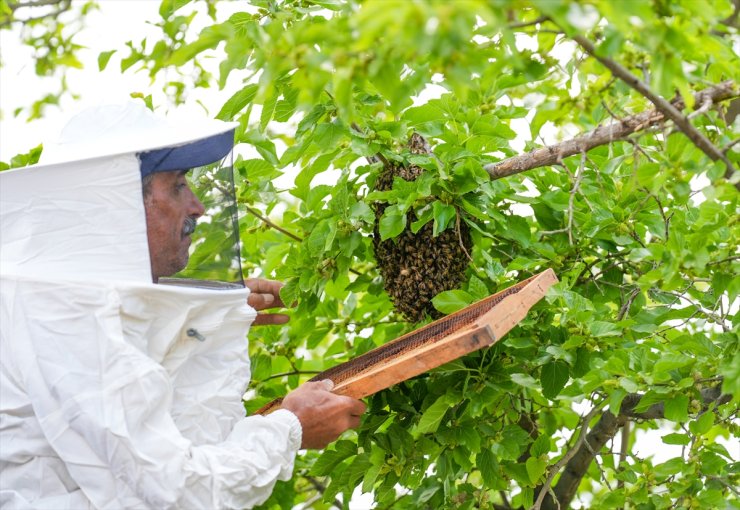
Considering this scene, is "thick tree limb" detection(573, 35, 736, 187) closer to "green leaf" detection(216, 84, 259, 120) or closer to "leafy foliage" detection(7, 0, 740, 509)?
"leafy foliage" detection(7, 0, 740, 509)

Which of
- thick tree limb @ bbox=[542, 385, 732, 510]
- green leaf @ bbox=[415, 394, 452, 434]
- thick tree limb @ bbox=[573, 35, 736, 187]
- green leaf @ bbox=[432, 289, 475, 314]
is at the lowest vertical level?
thick tree limb @ bbox=[542, 385, 732, 510]

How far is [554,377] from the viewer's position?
2.76 metres

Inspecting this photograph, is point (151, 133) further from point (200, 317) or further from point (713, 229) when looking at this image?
point (713, 229)

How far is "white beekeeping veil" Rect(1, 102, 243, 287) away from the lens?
96.3 inches

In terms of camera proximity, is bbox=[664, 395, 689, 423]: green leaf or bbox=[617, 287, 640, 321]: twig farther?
bbox=[617, 287, 640, 321]: twig

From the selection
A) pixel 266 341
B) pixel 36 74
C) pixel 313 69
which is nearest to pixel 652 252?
pixel 313 69

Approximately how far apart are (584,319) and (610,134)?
0.54 meters

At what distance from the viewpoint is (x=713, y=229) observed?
235 centimetres

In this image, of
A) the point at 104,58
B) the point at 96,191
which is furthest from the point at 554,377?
the point at 104,58

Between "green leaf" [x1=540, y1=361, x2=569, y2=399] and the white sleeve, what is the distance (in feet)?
2.88

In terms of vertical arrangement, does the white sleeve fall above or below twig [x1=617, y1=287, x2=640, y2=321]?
above

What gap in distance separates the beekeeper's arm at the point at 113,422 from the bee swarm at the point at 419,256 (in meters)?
0.75

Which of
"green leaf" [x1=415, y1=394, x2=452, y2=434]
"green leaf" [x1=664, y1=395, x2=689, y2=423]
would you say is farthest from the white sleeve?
"green leaf" [x1=664, y1=395, x2=689, y2=423]

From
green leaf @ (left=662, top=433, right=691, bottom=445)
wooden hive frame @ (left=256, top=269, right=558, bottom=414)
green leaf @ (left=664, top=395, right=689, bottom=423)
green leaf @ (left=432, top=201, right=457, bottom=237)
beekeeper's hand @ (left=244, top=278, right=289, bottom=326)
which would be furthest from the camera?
beekeeper's hand @ (left=244, top=278, right=289, bottom=326)
